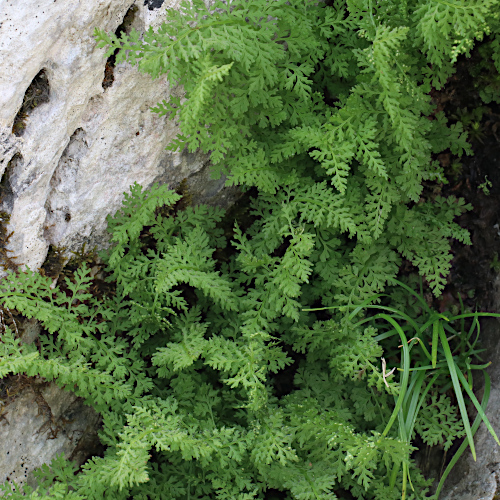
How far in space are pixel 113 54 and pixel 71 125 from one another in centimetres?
53

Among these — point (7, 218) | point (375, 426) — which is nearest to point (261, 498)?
point (375, 426)

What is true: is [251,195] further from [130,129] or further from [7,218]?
[7,218]

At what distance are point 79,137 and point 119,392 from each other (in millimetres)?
1694

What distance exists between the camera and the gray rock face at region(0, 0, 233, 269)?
108 inches

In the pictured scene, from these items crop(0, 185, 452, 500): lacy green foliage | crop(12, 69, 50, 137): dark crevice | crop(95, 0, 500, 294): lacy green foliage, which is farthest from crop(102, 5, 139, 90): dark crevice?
crop(0, 185, 452, 500): lacy green foliage

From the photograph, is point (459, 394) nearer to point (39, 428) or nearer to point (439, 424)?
point (439, 424)

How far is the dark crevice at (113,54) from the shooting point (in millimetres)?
2975

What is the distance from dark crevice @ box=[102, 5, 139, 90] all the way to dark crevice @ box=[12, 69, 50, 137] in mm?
356

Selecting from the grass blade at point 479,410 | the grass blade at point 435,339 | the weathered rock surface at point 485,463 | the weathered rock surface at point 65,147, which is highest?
the weathered rock surface at point 65,147

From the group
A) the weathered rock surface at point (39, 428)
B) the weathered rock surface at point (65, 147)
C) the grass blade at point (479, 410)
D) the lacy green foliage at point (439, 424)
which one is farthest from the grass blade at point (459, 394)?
the weathered rock surface at point (39, 428)

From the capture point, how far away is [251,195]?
12.5ft

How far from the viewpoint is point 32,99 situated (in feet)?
9.43

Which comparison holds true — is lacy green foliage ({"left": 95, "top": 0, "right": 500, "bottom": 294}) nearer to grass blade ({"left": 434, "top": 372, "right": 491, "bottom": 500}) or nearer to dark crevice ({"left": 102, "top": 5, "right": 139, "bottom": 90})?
dark crevice ({"left": 102, "top": 5, "right": 139, "bottom": 90})

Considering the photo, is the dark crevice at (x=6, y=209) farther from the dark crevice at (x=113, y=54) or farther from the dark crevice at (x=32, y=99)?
the dark crevice at (x=113, y=54)
